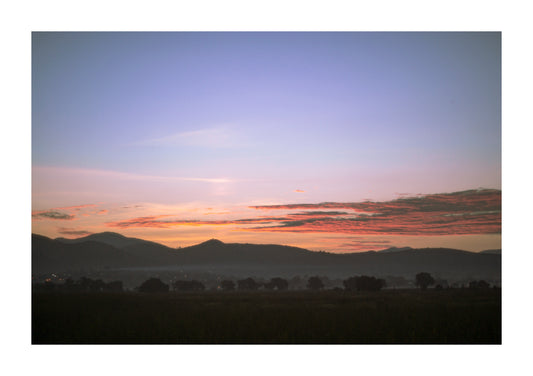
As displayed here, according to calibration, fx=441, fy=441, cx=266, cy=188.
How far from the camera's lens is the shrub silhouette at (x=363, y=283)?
63.2 meters

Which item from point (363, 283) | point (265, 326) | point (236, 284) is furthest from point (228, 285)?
point (265, 326)

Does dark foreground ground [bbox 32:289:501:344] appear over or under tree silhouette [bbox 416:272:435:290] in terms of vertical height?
over

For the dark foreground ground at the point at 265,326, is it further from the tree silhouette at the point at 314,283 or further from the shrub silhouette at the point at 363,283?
the tree silhouette at the point at 314,283

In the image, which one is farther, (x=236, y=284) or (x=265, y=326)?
(x=236, y=284)

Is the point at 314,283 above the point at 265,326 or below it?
below

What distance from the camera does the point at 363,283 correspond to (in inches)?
2564

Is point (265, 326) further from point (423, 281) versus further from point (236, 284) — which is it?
point (236, 284)

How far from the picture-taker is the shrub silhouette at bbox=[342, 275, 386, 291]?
2489 inches

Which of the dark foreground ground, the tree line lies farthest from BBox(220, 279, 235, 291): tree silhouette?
the dark foreground ground

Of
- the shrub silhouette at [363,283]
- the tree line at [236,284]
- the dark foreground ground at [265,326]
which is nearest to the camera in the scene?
the dark foreground ground at [265,326]

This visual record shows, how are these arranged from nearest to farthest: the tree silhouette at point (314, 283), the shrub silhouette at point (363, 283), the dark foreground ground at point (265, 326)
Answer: the dark foreground ground at point (265, 326), the shrub silhouette at point (363, 283), the tree silhouette at point (314, 283)

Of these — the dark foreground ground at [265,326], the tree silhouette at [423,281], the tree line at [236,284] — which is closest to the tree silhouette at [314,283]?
the tree line at [236,284]

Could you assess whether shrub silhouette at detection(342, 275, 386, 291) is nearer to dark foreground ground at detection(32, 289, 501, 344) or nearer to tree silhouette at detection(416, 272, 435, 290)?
tree silhouette at detection(416, 272, 435, 290)
